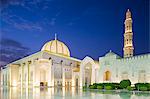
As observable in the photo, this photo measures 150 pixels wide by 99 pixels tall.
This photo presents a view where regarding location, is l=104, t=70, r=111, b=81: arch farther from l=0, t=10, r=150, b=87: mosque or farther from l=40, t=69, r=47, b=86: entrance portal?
l=40, t=69, r=47, b=86: entrance portal

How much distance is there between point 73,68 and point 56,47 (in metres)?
5.52

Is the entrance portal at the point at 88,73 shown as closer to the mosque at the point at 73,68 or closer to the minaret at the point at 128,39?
the mosque at the point at 73,68

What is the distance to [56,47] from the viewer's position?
38219 millimetres

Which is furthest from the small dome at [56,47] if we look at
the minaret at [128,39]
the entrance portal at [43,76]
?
the minaret at [128,39]

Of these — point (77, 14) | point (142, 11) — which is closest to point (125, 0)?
point (142, 11)

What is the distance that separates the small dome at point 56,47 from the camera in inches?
1496

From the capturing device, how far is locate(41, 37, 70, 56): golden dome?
3800cm

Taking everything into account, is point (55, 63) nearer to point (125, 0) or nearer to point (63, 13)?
point (63, 13)

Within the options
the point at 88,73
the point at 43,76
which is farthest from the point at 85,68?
the point at 43,76

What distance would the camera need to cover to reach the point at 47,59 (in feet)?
107

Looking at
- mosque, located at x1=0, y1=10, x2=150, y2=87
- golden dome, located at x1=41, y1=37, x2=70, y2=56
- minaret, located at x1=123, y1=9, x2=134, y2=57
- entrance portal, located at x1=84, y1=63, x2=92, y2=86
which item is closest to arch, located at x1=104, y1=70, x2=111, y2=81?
mosque, located at x1=0, y1=10, x2=150, y2=87

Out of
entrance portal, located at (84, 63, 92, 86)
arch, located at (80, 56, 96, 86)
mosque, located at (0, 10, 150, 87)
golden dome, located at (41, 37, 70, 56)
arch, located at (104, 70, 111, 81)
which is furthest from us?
golden dome, located at (41, 37, 70, 56)

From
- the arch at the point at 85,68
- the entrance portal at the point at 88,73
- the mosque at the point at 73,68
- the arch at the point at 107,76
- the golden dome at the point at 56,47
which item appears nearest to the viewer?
the mosque at the point at 73,68

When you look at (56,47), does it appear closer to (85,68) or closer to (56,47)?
(56,47)
